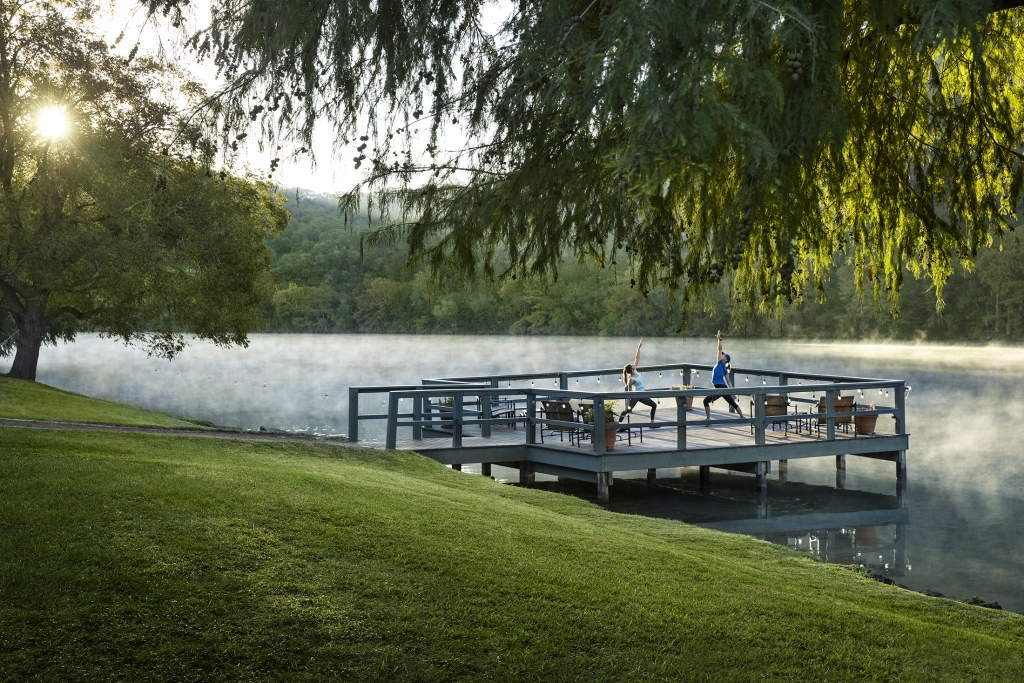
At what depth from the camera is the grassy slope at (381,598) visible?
562cm

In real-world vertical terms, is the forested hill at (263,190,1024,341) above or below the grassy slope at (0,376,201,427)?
above

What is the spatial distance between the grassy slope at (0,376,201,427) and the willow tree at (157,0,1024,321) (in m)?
15.2

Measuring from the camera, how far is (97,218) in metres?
27.2

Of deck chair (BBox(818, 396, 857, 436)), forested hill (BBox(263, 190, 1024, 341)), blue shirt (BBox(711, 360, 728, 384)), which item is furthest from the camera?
forested hill (BBox(263, 190, 1024, 341))

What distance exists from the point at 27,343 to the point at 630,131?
29.8 metres

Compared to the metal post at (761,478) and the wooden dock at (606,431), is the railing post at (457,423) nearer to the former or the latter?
the wooden dock at (606,431)

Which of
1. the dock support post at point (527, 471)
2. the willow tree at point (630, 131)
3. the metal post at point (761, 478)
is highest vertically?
the willow tree at point (630, 131)

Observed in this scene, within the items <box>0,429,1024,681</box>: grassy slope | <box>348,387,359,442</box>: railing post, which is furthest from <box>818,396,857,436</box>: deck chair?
<box>0,429,1024,681</box>: grassy slope

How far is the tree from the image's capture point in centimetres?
2222

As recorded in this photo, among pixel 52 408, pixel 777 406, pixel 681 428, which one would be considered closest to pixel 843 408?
pixel 777 406

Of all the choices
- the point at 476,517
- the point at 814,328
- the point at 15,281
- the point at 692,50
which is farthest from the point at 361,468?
the point at 814,328

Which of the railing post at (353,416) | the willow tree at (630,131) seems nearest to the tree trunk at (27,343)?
the railing post at (353,416)

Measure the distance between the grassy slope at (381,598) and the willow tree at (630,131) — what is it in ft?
7.82

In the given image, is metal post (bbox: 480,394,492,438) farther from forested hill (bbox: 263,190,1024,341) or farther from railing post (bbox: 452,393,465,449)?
forested hill (bbox: 263,190,1024,341)
